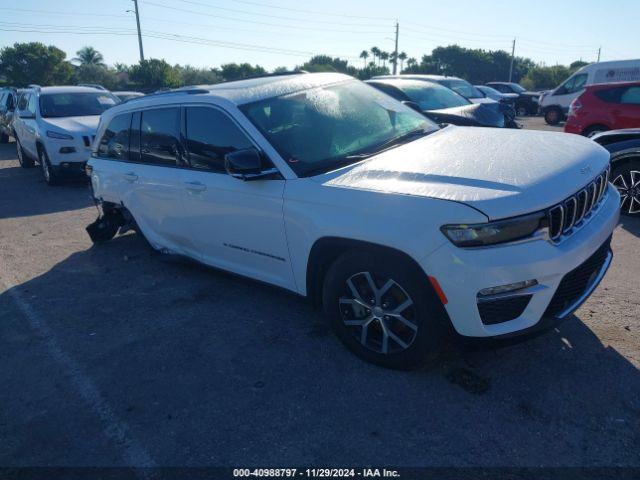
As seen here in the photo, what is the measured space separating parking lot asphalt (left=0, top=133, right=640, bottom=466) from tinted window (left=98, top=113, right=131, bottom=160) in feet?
5.05

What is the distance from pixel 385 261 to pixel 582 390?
139cm

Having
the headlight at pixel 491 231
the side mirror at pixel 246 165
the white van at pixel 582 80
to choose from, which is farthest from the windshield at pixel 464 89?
the headlight at pixel 491 231

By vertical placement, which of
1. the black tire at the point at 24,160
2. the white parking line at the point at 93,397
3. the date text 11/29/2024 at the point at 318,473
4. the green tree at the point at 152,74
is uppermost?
the green tree at the point at 152,74

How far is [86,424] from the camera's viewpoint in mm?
2883

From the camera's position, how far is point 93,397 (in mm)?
3137

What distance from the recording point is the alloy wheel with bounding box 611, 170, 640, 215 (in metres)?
5.86

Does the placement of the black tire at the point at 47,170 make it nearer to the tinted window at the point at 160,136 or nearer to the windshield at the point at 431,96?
the tinted window at the point at 160,136

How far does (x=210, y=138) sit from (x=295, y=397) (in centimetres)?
213

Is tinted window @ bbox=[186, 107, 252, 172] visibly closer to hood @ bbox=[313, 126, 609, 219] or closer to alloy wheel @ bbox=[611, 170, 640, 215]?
hood @ bbox=[313, 126, 609, 219]

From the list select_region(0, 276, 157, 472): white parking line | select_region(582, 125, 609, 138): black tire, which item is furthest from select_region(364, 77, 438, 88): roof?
select_region(0, 276, 157, 472): white parking line

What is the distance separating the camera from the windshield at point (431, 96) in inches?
354

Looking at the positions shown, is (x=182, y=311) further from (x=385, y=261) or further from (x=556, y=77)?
(x=556, y=77)

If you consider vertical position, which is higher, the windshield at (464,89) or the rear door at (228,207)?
the windshield at (464,89)

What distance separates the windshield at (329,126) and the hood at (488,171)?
0.18m
